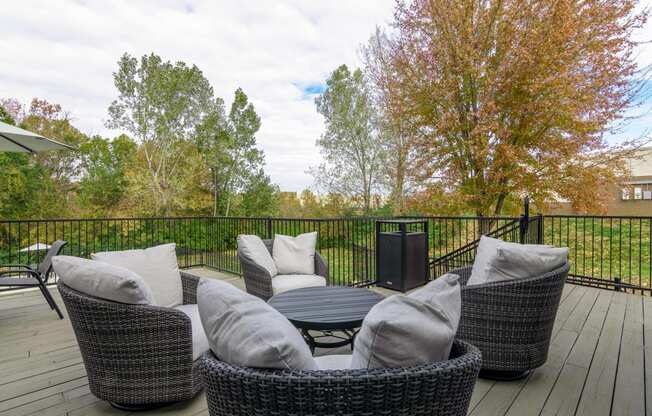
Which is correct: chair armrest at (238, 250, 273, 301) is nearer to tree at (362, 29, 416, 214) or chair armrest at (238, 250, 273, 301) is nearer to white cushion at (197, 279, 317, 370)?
white cushion at (197, 279, 317, 370)

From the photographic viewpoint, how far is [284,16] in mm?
6539

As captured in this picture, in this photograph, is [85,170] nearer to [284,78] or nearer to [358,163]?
[284,78]

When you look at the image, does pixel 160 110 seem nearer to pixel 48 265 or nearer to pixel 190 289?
pixel 48 265

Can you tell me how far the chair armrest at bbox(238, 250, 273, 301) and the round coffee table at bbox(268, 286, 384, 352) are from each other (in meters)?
0.52

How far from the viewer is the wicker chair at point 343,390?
851 millimetres

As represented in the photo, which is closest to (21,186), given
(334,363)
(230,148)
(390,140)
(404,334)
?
(230,148)

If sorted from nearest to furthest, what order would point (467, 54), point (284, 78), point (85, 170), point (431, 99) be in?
point (467, 54) < point (431, 99) < point (284, 78) < point (85, 170)

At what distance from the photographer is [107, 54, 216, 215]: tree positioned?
42.0ft

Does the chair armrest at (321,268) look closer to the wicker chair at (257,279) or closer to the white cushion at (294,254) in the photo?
the white cushion at (294,254)

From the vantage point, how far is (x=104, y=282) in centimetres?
177

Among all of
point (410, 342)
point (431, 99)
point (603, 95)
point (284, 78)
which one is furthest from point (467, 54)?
point (410, 342)

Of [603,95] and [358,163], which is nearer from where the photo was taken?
[603,95]

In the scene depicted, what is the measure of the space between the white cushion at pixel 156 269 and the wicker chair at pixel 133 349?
57cm

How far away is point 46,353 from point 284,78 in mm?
9089
